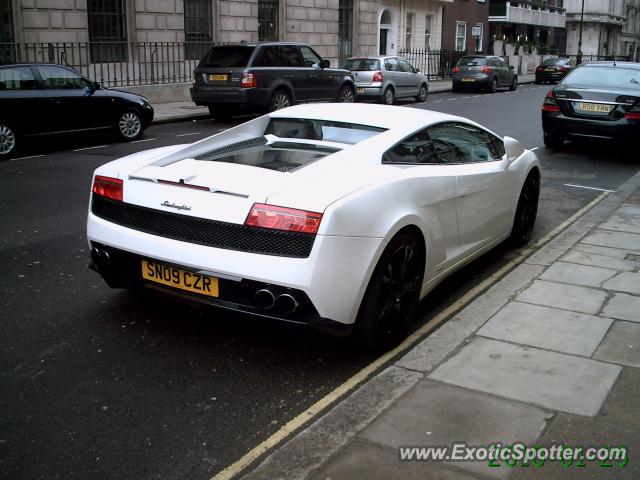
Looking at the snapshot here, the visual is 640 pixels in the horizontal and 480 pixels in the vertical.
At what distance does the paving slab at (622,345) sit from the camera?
4.17 m

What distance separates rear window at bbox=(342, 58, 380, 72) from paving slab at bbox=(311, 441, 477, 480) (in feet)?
68.7

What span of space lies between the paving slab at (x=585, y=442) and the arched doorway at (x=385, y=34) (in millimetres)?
35260

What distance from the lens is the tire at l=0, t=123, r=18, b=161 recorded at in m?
11.9

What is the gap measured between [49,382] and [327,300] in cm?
156

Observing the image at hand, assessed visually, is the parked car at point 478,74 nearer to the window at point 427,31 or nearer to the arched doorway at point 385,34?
the arched doorway at point 385,34

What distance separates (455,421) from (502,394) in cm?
41

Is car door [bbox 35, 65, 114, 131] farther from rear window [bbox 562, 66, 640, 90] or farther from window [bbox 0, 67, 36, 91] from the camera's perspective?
rear window [bbox 562, 66, 640, 90]

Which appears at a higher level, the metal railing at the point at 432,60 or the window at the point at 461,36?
the window at the point at 461,36

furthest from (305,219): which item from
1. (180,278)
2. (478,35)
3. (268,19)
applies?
(478,35)

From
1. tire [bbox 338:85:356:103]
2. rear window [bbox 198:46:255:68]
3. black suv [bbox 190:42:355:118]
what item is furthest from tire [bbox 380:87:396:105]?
rear window [bbox 198:46:255:68]

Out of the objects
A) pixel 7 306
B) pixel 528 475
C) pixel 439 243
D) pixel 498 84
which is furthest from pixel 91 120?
pixel 498 84

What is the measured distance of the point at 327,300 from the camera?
152 inches

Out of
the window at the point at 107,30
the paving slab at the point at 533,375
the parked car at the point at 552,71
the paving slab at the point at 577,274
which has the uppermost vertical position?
the window at the point at 107,30

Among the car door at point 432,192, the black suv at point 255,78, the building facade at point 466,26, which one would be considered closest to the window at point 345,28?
the building facade at point 466,26
